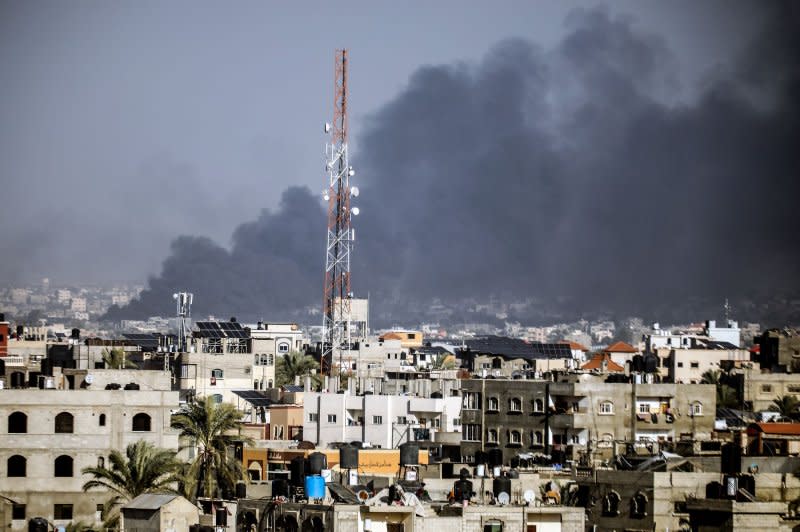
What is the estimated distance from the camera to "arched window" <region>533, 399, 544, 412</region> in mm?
69375

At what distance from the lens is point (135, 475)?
175ft

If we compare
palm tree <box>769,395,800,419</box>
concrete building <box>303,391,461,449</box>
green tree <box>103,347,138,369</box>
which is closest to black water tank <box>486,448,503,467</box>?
concrete building <box>303,391,461,449</box>

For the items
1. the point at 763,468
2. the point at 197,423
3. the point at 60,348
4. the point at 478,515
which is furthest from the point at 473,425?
the point at 60,348

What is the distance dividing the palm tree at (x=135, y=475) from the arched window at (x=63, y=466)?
8.89ft

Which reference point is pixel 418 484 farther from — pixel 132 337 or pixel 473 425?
pixel 132 337

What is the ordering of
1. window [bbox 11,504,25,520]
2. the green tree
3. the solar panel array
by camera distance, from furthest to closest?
the solar panel array, the green tree, window [bbox 11,504,25,520]

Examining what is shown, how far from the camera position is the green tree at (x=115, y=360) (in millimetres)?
89750

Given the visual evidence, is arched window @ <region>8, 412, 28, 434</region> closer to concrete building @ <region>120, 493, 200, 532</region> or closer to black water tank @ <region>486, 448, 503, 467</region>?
concrete building @ <region>120, 493, 200, 532</region>

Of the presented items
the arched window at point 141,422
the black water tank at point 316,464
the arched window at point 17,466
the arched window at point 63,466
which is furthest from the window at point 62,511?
the black water tank at point 316,464

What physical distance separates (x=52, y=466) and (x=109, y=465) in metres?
1.70

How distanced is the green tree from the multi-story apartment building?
23621 mm

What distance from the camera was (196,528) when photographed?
44750 mm

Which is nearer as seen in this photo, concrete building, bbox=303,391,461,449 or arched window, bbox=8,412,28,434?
arched window, bbox=8,412,28,434

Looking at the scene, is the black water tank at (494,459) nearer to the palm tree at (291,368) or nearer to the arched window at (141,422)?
the arched window at (141,422)
